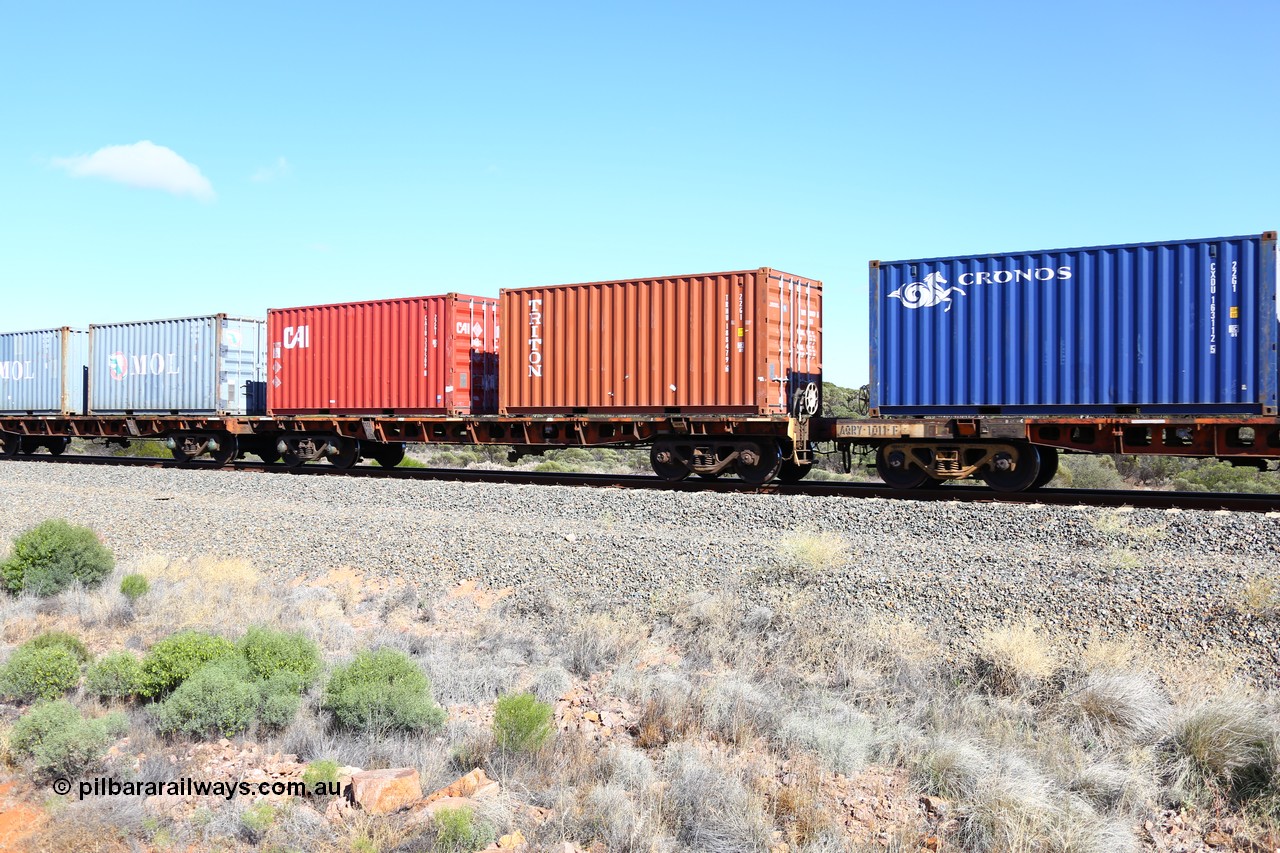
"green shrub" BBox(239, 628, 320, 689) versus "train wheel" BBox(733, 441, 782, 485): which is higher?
"train wheel" BBox(733, 441, 782, 485)

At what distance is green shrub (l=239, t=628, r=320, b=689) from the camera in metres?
6.33

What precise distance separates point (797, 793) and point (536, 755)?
1475 mm

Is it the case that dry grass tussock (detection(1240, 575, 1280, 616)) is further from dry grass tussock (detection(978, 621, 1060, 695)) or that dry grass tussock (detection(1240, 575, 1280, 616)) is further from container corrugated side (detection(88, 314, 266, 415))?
container corrugated side (detection(88, 314, 266, 415))

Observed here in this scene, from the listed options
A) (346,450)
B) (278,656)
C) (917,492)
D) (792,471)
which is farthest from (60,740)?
(346,450)

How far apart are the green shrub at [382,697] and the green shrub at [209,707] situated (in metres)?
0.49

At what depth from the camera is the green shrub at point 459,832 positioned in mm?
4320

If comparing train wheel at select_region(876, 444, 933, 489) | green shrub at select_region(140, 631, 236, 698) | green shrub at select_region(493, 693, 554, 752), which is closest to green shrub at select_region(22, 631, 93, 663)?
green shrub at select_region(140, 631, 236, 698)

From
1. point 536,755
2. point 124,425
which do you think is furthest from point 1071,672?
point 124,425

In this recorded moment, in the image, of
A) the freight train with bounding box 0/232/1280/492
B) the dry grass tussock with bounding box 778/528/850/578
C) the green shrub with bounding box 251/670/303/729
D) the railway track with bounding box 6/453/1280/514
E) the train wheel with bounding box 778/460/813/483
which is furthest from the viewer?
the train wheel with bounding box 778/460/813/483

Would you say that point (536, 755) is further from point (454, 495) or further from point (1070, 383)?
point (1070, 383)

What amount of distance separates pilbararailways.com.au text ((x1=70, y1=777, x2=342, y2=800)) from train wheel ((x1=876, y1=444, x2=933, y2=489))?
10.9 m

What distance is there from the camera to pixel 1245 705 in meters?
5.50

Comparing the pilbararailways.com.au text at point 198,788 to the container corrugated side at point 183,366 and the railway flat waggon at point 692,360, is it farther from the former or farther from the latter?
the container corrugated side at point 183,366

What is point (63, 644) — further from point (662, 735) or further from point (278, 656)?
point (662, 735)
